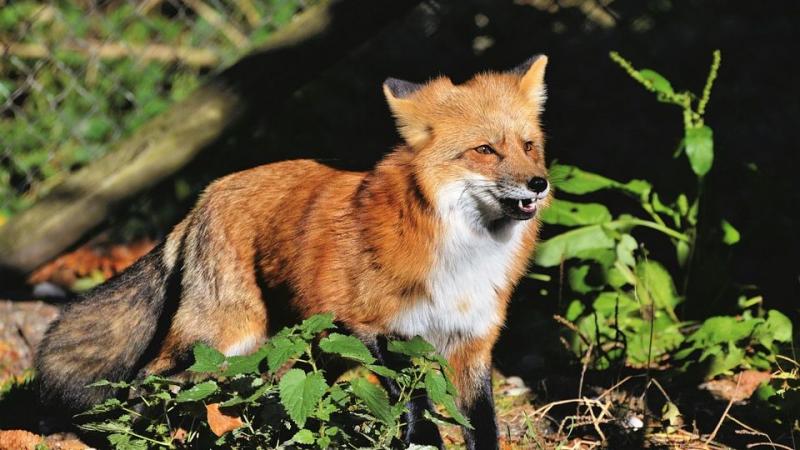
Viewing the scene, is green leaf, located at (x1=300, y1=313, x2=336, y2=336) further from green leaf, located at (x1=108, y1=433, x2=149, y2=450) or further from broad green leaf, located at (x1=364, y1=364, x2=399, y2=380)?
green leaf, located at (x1=108, y1=433, x2=149, y2=450)

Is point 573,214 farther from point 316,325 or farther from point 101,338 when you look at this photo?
point 101,338

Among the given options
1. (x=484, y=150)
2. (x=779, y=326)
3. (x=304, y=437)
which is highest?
(x=484, y=150)

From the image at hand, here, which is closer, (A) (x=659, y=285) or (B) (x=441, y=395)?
(B) (x=441, y=395)

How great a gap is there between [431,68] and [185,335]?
270 cm

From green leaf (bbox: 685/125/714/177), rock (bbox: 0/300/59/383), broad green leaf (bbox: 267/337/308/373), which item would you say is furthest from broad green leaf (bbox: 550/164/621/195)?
rock (bbox: 0/300/59/383)

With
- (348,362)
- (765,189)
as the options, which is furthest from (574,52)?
(348,362)

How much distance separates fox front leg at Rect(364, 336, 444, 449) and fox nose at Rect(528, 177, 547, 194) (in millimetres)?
726

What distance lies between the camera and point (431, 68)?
20.1 ft

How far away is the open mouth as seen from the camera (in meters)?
3.50

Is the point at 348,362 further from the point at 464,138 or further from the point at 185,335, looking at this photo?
the point at 464,138

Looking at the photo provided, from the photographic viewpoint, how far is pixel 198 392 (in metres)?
3.14

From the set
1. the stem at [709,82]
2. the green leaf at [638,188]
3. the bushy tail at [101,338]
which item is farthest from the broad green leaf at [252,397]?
the stem at [709,82]

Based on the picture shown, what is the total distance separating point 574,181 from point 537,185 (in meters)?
1.18

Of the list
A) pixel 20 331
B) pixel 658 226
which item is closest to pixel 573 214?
pixel 658 226
